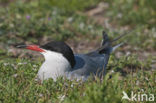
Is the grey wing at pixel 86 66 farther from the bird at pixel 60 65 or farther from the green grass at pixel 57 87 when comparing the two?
the green grass at pixel 57 87

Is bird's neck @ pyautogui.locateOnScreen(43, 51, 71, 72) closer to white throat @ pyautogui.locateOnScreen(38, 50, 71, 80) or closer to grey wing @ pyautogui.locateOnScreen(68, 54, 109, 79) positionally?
white throat @ pyautogui.locateOnScreen(38, 50, 71, 80)

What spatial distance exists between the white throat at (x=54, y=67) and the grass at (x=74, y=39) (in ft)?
0.61

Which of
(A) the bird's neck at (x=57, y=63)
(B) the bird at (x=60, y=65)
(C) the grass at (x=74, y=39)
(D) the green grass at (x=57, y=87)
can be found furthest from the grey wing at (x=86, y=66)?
(D) the green grass at (x=57, y=87)

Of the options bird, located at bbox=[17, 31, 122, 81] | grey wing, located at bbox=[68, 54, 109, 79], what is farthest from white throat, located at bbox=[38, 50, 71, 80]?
Answer: grey wing, located at bbox=[68, 54, 109, 79]

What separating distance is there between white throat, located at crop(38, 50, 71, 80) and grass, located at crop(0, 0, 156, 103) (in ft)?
0.61

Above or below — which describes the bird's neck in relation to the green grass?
above

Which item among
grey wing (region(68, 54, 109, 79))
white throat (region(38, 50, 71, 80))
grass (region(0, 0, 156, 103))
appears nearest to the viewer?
grass (region(0, 0, 156, 103))

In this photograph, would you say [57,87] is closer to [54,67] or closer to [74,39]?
[54,67]

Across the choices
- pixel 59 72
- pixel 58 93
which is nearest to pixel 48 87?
pixel 58 93

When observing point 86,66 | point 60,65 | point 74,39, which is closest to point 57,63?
point 60,65

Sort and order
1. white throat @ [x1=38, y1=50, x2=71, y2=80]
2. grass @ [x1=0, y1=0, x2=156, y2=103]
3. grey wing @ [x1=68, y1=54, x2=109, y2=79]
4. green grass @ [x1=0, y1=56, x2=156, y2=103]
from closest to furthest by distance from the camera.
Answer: green grass @ [x1=0, y1=56, x2=156, y2=103]
grass @ [x1=0, y1=0, x2=156, y2=103]
white throat @ [x1=38, y1=50, x2=71, y2=80]
grey wing @ [x1=68, y1=54, x2=109, y2=79]

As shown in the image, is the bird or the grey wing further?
the grey wing

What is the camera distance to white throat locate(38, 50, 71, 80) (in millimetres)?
4688

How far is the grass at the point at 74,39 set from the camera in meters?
3.93
